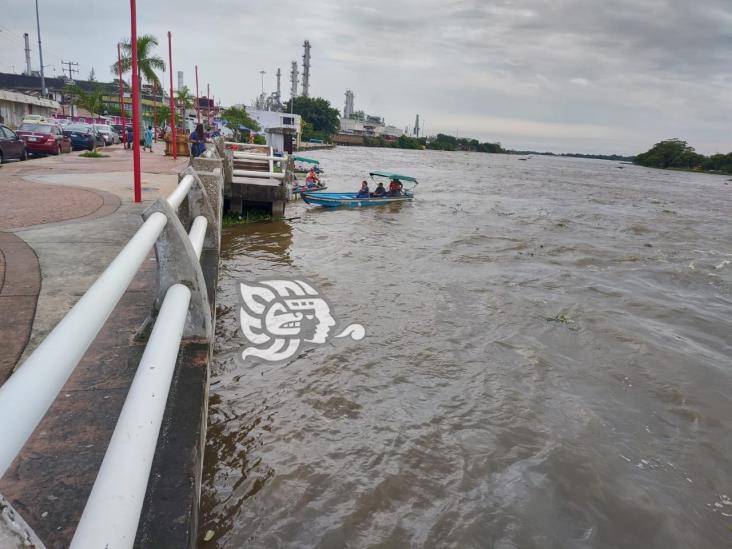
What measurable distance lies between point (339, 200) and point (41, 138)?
11699 millimetres

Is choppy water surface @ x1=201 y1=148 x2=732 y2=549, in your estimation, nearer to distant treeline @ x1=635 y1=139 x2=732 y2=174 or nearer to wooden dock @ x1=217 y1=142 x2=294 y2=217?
wooden dock @ x1=217 y1=142 x2=294 y2=217

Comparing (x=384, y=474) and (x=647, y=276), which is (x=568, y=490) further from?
(x=647, y=276)

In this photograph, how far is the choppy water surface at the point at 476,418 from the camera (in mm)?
3688

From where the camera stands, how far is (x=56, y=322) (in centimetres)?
374

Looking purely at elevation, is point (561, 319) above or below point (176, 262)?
below

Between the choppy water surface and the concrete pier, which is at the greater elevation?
the concrete pier

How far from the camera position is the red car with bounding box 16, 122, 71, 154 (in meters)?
19.0

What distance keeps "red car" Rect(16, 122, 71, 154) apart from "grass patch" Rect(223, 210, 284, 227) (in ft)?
32.9

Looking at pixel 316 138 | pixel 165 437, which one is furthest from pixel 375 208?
pixel 316 138

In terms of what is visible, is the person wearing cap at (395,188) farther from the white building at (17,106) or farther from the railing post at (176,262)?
the white building at (17,106)

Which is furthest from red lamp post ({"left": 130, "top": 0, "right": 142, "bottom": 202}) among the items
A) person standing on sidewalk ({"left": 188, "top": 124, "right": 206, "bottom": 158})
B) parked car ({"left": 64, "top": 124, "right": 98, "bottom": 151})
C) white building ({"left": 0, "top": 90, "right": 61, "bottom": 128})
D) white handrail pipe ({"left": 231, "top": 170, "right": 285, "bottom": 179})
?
white building ({"left": 0, "top": 90, "right": 61, "bottom": 128})

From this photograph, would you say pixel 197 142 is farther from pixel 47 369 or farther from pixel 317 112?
pixel 317 112

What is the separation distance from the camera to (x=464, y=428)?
486 cm

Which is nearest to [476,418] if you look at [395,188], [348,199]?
[348,199]
